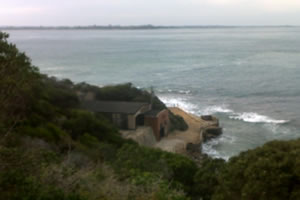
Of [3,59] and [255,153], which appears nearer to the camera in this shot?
[3,59]

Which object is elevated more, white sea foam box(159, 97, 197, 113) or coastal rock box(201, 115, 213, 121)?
coastal rock box(201, 115, 213, 121)

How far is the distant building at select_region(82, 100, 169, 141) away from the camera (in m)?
22.8

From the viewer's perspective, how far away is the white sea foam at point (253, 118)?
3106 cm

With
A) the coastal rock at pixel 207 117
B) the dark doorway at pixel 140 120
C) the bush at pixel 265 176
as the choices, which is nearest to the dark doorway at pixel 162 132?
the dark doorway at pixel 140 120

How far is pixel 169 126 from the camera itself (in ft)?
85.4

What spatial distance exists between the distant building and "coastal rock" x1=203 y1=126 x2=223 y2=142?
4391mm

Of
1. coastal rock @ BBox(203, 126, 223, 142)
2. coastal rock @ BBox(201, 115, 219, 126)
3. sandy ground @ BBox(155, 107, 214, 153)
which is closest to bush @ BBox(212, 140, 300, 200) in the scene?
sandy ground @ BBox(155, 107, 214, 153)

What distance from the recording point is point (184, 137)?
25.1m

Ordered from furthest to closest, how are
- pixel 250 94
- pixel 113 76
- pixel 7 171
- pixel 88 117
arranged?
1. pixel 113 76
2. pixel 250 94
3. pixel 88 117
4. pixel 7 171

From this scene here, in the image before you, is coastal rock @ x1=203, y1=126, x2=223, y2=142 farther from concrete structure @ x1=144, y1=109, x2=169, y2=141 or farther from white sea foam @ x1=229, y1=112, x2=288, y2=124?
white sea foam @ x1=229, y1=112, x2=288, y2=124

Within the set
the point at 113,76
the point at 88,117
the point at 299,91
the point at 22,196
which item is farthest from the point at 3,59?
the point at 113,76

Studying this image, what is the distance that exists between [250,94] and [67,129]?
29370 millimetres

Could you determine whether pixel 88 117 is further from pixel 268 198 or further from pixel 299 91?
pixel 299 91

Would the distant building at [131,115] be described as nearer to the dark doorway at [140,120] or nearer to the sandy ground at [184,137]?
the dark doorway at [140,120]
